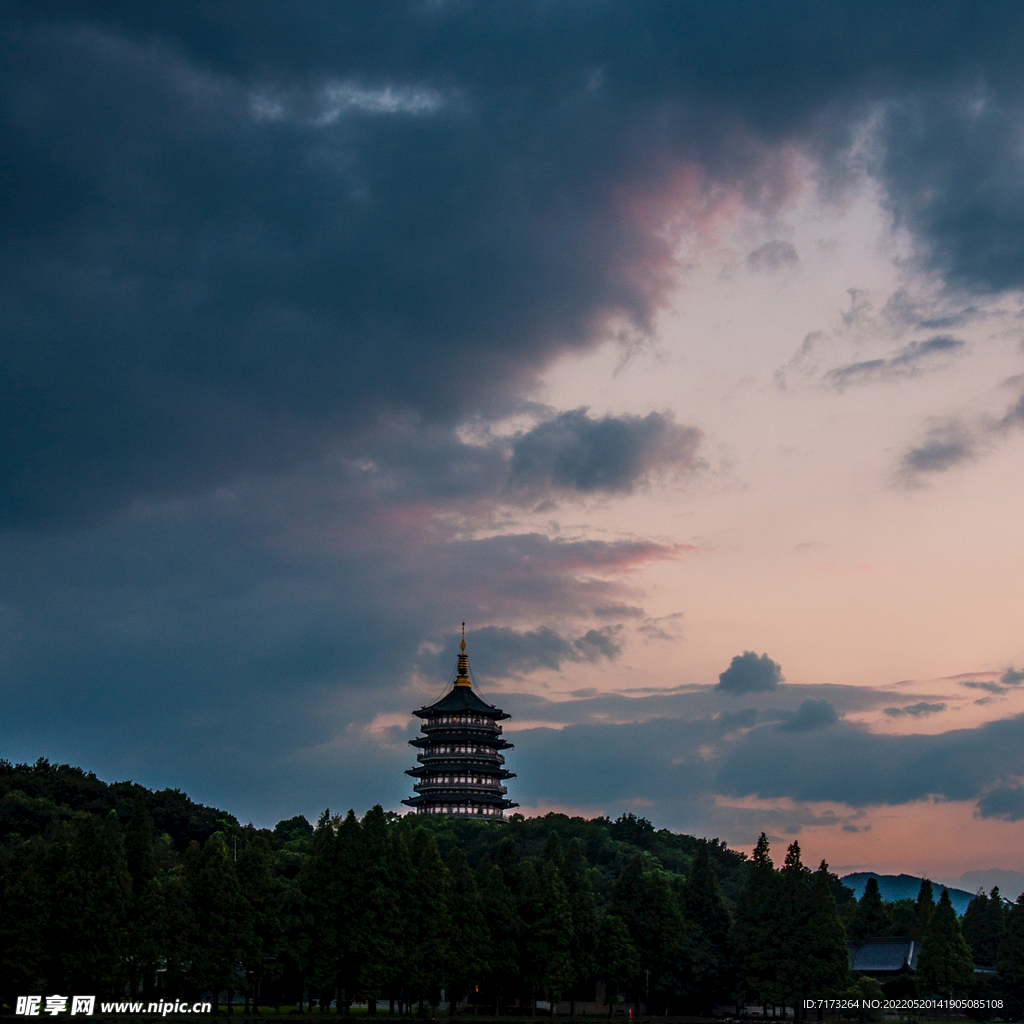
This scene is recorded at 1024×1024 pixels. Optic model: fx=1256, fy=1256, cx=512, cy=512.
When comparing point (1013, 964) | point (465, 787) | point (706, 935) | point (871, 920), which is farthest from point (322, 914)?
point (465, 787)

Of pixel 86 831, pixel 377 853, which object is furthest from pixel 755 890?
pixel 86 831

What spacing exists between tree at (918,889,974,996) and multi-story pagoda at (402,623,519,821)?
60.9 m

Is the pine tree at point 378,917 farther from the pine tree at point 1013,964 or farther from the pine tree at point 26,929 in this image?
the pine tree at point 1013,964

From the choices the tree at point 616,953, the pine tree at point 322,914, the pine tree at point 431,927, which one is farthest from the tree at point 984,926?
the pine tree at point 322,914

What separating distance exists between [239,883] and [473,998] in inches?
901

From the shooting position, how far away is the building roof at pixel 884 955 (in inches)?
3516

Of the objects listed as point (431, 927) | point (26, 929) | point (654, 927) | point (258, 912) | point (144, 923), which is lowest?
point (654, 927)

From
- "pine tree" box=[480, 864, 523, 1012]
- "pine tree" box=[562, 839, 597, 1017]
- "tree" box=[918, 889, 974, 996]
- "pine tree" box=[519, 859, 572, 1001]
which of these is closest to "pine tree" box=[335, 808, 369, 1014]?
"pine tree" box=[480, 864, 523, 1012]

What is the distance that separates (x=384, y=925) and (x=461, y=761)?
73.6 metres

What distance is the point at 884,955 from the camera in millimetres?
90938

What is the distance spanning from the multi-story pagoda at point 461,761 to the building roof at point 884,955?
52.3 meters

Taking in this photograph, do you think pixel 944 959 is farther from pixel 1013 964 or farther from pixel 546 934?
pixel 546 934

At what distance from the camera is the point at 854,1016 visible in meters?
79.2

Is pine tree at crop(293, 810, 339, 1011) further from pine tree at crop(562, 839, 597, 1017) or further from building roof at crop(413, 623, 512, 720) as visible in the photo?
building roof at crop(413, 623, 512, 720)
